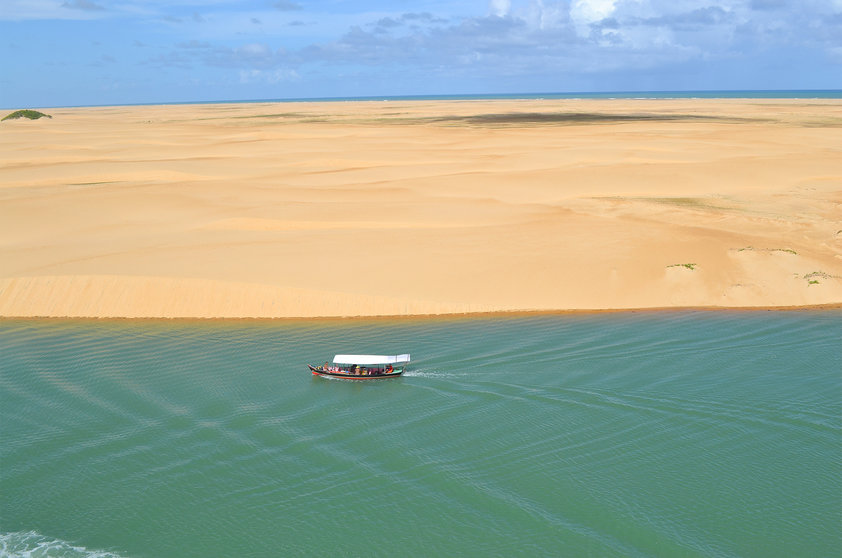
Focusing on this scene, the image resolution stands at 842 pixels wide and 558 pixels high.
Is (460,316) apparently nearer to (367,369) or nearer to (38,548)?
(367,369)

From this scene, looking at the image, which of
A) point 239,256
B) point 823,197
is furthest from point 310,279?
point 823,197

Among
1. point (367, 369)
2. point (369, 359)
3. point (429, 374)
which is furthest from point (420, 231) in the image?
point (429, 374)

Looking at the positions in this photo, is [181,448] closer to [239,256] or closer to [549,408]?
[549,408]

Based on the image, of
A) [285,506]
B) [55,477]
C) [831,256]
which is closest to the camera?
[285,506]

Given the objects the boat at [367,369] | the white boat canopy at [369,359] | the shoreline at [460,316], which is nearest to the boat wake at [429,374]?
the boat at [367,369]

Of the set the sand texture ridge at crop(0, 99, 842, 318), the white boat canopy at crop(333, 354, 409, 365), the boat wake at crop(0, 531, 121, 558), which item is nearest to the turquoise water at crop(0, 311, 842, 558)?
the boat wake at crop(0, 531, 121, 558)

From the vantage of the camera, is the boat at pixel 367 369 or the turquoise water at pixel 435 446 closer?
the turquoise water at pixel 435 446

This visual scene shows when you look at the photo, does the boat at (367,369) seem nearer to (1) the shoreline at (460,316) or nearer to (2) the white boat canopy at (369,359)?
(2) the white boat canopy at (369,359)
